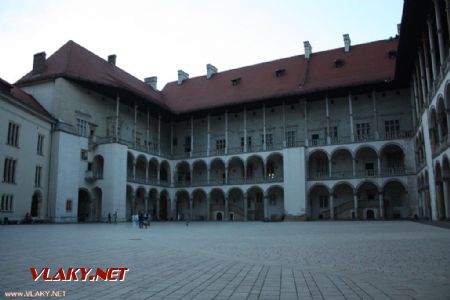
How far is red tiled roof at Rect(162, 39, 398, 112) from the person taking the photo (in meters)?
41.8

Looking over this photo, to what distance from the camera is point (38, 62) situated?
39.7m

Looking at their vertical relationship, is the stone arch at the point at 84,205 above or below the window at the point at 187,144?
below

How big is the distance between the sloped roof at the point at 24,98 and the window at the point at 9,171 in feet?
14.2

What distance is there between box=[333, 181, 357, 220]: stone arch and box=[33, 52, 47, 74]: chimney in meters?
29.9

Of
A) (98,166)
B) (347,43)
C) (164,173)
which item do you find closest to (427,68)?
(347,43)

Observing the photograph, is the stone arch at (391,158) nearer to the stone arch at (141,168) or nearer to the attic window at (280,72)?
the attic window at (280,72)

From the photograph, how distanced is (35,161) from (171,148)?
20.9 meters

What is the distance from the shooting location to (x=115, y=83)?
40562 mm

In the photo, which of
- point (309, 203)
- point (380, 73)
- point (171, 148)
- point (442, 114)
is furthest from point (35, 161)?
point (380, 73)

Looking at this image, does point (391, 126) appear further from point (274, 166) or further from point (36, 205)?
point (36, 205)

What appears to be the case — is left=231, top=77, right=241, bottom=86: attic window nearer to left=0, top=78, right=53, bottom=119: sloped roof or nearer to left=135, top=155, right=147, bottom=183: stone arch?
left=135, top=155, right=147, bottom=183: stone arch

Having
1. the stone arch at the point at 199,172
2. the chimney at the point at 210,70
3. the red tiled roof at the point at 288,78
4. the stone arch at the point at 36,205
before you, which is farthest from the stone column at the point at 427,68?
the chimney at the point at 210,70

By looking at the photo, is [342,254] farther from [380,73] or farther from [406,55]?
[380,73]

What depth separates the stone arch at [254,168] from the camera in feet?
151
